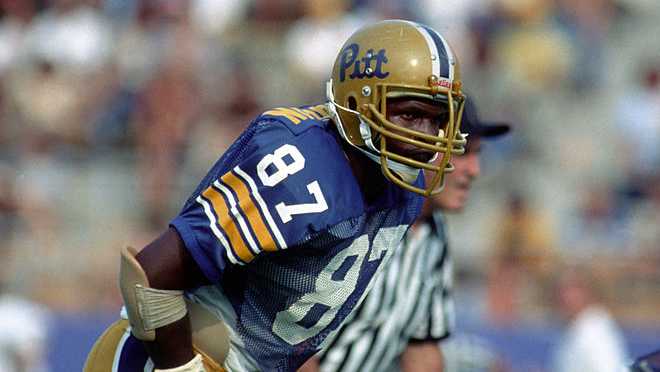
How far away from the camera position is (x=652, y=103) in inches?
354

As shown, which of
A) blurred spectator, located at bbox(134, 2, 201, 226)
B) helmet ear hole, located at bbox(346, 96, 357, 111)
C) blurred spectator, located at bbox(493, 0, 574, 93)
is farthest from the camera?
blurred spectator, located at bbox(493, 0, 574, 93)

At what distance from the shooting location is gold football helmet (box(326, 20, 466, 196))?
3.35m

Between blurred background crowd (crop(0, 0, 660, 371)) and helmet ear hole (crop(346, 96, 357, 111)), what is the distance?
5.00m

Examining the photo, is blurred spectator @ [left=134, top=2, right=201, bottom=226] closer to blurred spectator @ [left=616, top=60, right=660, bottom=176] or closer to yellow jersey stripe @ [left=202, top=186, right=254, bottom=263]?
blurred spectator @ [left=616, top=60, right=660, bottom=176]

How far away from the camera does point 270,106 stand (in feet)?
30.3

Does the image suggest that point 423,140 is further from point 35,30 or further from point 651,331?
point 35,30

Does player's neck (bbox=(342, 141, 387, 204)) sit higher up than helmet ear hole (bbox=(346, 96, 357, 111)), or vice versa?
helmet ear hole (bbox=(346, 96, 357, 111))

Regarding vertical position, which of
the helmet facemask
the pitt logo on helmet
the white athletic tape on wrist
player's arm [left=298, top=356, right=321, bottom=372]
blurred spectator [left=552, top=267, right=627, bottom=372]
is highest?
the pitt logo on helmet

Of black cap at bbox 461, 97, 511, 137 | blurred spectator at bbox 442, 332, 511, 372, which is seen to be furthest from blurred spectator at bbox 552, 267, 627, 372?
black cap at bbox 461, 97, 511, 137

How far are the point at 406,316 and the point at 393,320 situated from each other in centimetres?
6

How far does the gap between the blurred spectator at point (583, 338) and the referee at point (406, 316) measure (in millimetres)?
2266

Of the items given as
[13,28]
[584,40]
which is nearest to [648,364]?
[584,40]

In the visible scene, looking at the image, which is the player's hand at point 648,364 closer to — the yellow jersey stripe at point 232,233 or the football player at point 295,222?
the football player at point 295,222

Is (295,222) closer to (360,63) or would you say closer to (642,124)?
(360,63)
